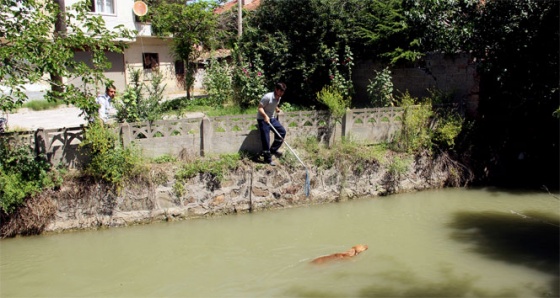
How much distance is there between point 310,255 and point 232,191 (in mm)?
2445

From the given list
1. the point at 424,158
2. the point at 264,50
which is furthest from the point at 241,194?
the point at 264,50

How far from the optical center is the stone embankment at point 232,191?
27.2 feet

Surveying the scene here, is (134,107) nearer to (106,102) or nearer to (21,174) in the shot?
(106,102)

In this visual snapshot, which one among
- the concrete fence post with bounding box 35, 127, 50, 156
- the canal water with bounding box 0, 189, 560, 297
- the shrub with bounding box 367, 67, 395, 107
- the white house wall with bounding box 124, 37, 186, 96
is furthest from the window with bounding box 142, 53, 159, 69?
the canal water with bounding box 0, 189, 560, 297

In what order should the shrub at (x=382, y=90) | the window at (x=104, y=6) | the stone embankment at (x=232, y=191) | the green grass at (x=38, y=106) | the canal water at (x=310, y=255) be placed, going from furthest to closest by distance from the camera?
1. the window at (x=104, y=6)
2. the green grass at (x=38, y=106)
3. the shrub at (x=382, y=90)
4. the stone embankment at (x=232, y=191)
5. the canal water at (x=310, y=255)

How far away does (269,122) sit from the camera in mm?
9109

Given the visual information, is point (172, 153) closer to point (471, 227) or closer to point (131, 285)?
point (131, 285)

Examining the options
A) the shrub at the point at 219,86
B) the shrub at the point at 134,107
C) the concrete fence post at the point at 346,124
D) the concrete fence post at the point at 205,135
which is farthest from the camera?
the shrub at the point at 219,86

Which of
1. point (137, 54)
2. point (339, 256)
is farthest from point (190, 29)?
point (339, 256)

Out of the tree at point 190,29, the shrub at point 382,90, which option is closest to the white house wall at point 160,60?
the tree at point 190,29

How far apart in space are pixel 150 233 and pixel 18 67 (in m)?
3.58

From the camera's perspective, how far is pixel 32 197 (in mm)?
7883

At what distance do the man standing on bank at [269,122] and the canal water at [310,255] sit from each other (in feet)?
4.12

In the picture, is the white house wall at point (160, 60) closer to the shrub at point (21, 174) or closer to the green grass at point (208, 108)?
the green grass at point (208, 108)
